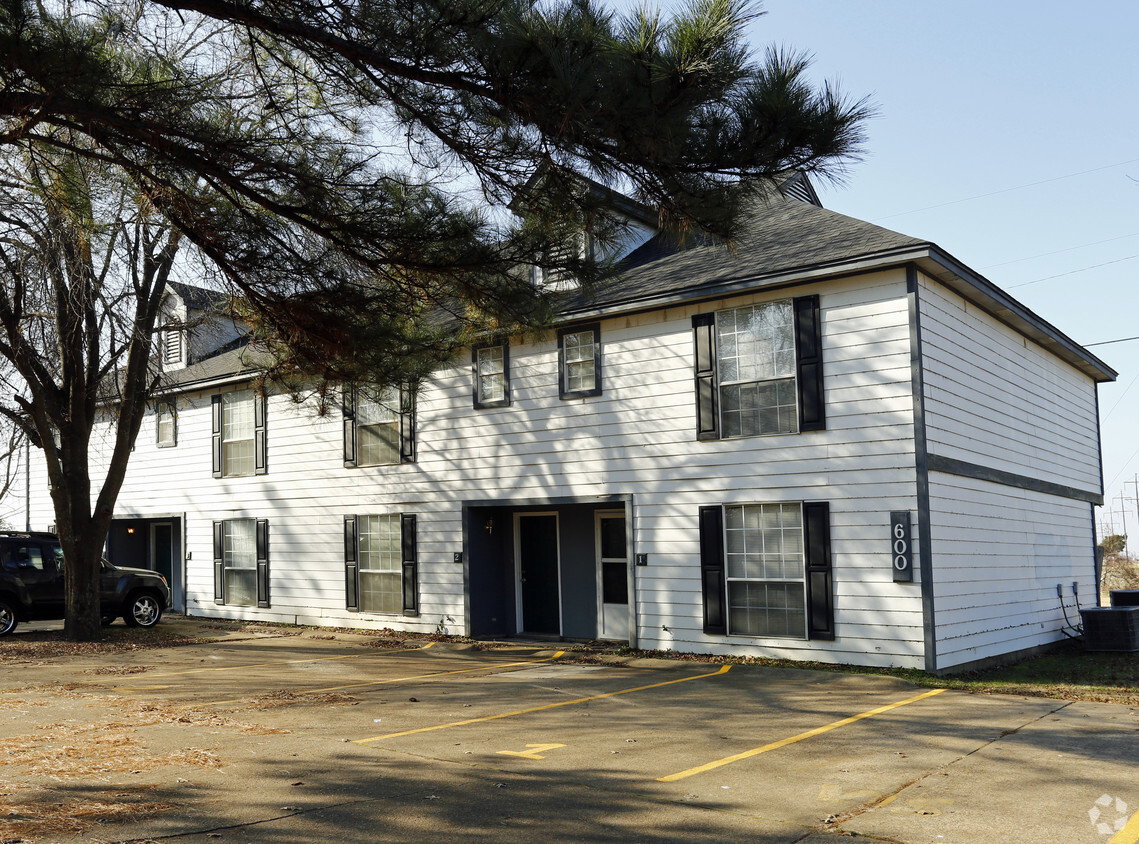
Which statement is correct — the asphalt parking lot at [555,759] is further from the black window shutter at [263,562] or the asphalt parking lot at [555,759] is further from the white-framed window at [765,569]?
the black window shutter at [263,562]

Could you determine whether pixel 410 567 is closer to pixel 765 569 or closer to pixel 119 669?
pixel 119 669

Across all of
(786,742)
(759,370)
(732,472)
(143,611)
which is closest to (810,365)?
(759,370)

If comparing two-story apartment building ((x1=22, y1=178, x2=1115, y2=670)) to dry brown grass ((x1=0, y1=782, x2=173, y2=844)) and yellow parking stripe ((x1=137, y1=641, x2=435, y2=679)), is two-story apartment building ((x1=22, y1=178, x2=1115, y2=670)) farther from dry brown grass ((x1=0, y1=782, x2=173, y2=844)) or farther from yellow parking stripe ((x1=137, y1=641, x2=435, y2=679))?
dry brown grass ((x1=0, y1=782, x2=173, y2=844))

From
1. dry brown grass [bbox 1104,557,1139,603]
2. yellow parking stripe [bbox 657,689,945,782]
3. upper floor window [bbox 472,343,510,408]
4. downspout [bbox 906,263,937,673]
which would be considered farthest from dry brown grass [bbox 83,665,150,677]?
dry brown grass [bbox 1104,557,1139,603]

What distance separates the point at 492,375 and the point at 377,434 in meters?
2.91

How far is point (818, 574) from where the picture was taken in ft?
40.0

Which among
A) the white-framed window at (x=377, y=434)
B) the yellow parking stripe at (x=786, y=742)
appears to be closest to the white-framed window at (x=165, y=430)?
the white-framed window at (x=377, y=434)

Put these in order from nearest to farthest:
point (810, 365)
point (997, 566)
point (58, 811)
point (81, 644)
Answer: point (58, 811) → point (810, 365) → point (997, 566) → point (81, 644)

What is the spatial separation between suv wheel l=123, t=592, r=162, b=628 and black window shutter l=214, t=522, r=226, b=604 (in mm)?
1903

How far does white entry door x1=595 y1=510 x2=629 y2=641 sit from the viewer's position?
1515 cm

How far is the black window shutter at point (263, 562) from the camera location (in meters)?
19.3

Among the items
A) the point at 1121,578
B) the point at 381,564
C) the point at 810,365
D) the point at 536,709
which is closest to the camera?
the point at 536,709

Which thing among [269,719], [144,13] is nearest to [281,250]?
[144,13]

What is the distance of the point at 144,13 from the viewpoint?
22.1ft
